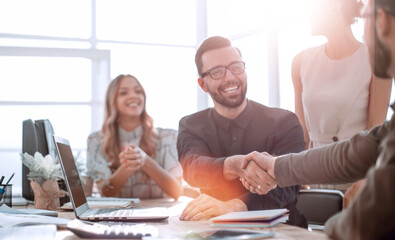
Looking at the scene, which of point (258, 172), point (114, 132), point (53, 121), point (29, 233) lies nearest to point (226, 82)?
point (258, 172)

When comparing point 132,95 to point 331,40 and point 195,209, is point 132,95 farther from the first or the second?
point 195,209

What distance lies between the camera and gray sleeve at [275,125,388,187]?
98 centimetres

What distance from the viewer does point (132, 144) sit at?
2.97 m

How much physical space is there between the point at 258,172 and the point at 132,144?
58.3 inches

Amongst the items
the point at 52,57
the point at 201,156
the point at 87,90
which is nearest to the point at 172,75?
the point at 87,90

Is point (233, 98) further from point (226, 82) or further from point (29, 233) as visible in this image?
point (29, 233)

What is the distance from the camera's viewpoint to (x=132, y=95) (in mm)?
3109

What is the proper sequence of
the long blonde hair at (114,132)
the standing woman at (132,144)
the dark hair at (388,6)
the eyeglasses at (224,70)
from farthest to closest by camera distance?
the long blonde hair at (114,132)
the standing woman at (132,144)
the eyeglasses at (224,70)
the dark hair at (388,6)

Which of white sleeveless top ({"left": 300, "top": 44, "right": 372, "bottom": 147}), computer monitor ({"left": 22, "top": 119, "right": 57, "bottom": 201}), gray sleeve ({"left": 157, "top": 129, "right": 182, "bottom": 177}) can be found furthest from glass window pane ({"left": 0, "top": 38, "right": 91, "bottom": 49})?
white sleeveless top ({"left": 300, "top": 44, "right": 372, "bottom": 147})

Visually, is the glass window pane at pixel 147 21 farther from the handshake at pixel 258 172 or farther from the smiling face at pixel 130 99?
the handshake at pixel 258 172

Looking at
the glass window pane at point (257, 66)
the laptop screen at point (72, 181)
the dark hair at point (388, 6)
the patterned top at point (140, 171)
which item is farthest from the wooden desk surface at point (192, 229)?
the glass window pane at point (257, 66)

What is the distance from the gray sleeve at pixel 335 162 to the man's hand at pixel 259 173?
31cm

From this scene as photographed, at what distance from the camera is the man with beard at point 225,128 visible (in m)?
2.10

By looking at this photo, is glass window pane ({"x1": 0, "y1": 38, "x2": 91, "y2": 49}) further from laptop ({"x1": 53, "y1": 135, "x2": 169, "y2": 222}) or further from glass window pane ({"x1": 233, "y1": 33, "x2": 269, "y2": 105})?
laptop ({"x1": 53, "y1": 135, "x2": 169, "y2": 222})
